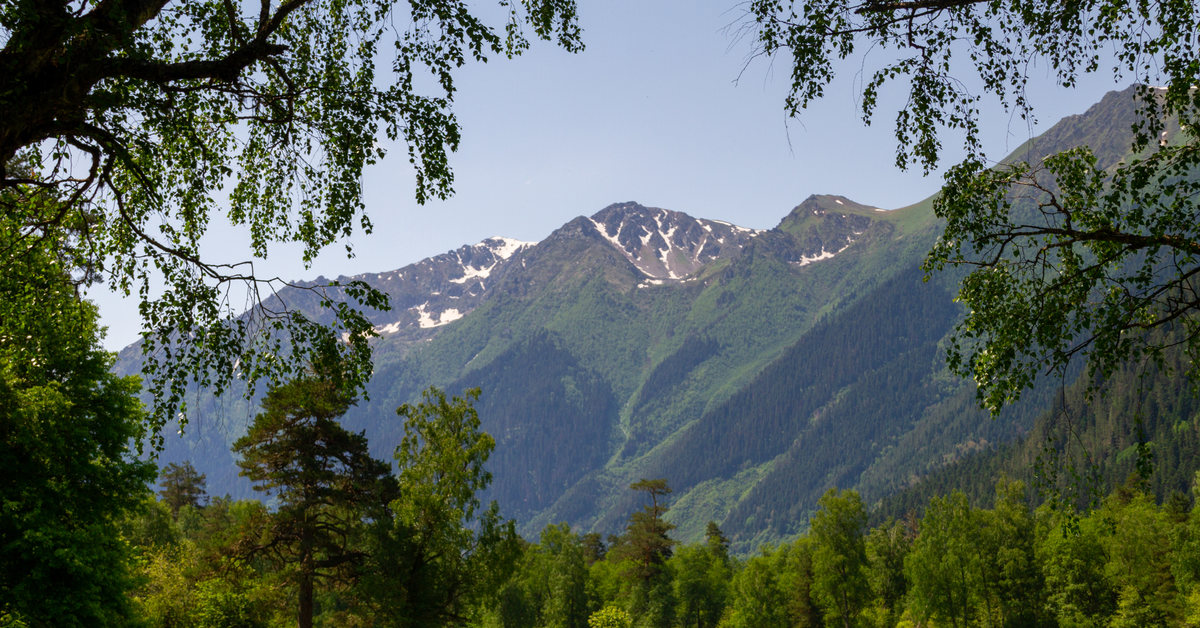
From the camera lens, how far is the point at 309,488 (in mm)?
25734

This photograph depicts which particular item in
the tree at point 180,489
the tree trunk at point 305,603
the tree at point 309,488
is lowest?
the tree trunk at point 305,603

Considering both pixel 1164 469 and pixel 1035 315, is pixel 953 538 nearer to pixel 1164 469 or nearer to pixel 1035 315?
pixel 1035 315

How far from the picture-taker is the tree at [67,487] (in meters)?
19.3

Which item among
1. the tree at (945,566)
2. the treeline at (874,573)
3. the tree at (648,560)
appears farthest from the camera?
the tree at (648,560)

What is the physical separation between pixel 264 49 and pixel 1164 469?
18538 cm

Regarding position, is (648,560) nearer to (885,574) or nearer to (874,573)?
(874,573)

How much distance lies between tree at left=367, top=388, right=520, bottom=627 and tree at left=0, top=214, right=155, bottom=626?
7.10 metres

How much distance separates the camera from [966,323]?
1011 centimetres

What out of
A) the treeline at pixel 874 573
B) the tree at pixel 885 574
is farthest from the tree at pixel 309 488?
the tree at pixel 885 574

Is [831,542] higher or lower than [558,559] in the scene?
lower

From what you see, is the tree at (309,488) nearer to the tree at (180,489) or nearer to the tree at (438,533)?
the tree at (438,533)

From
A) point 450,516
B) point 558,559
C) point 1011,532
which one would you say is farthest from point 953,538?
point 450,516

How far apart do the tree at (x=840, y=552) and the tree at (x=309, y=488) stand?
3608 cm

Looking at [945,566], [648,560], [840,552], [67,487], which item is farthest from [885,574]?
[67,487]
